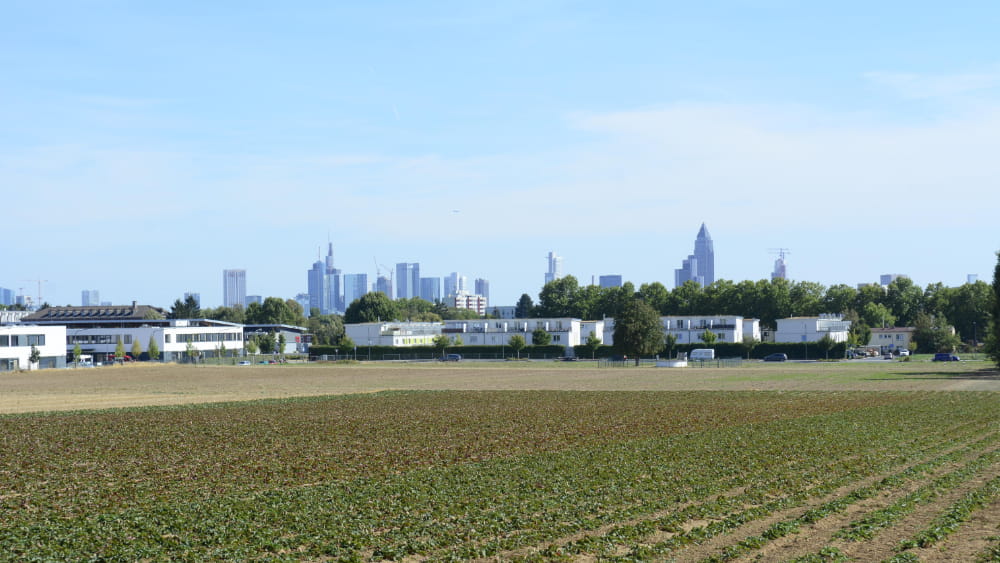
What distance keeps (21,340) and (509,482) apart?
4953 inches

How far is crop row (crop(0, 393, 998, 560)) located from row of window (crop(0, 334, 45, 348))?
10332cm

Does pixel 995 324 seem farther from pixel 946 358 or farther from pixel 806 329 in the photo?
pixel 806 329

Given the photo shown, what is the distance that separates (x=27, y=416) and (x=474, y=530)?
3811 cm

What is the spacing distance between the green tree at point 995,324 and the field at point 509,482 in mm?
45408

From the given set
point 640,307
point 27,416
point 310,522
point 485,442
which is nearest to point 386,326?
point 640,307

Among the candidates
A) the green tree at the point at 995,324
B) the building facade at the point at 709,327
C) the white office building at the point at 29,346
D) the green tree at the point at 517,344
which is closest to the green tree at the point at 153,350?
the white office building at the point at 29,346

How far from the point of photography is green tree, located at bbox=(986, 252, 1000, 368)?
92.9m

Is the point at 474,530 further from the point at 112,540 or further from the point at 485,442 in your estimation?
the point at 485,442

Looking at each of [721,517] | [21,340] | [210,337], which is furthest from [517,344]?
[721,517]

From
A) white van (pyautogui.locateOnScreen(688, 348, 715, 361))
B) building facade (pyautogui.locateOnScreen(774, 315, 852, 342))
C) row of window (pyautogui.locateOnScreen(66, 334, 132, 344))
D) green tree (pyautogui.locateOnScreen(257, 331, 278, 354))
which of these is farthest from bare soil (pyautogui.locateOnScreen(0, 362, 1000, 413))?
green tree (pyautogui.locateOnScreen(257, 331, 278, 354))

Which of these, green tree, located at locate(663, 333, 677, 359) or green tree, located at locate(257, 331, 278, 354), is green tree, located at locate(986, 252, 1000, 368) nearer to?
green tree, located at locate(663, 333, 677, 359)

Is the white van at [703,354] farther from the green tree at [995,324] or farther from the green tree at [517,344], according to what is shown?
the green tree at [995,324]

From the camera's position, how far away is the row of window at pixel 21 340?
13062cm

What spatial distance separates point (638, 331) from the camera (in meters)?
122
